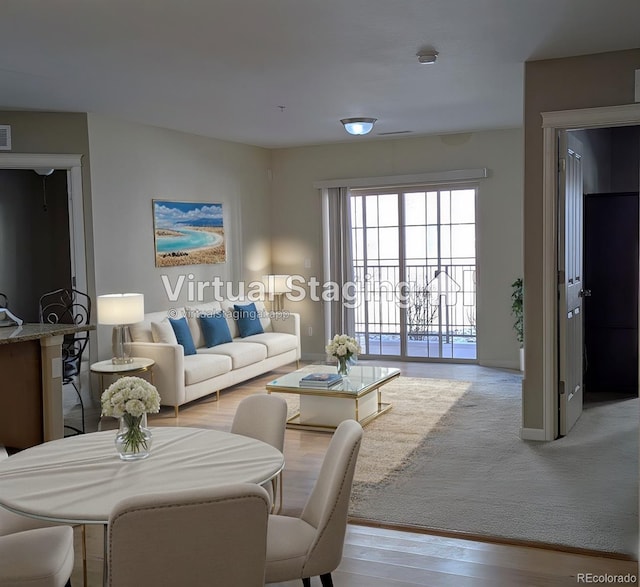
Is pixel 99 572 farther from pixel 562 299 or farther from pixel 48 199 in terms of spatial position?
pixel 48 199

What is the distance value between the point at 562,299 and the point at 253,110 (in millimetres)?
3221

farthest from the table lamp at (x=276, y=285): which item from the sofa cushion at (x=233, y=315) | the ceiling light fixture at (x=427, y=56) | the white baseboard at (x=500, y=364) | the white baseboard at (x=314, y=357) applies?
the ceiling light fixture at (x=427, y=56)

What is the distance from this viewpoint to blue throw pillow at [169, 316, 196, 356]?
6.76 metres

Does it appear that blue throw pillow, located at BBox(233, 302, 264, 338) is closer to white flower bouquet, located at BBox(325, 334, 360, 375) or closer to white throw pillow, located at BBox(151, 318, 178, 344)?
white throw pillow, located at BBox(151, 318, 178, 344)

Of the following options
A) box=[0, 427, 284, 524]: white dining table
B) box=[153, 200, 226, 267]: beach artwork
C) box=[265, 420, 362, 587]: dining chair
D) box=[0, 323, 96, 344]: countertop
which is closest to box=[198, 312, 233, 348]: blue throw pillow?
box=[153, 200, 226, 267]: beach artwork

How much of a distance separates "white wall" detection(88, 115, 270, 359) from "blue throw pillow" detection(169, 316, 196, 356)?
1.66ft

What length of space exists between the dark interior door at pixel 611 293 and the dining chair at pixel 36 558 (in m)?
5.49

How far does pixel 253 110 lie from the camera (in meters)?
6.43

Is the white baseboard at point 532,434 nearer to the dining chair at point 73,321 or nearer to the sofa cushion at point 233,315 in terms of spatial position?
the dining chair at point 73,321

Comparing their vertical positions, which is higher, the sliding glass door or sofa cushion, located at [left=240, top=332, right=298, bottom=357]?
the sliding glass door

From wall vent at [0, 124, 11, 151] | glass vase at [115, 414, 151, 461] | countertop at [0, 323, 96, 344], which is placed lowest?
glass vase at [115, 414, 151, 461]

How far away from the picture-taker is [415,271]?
340 inches

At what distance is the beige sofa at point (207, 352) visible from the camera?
6.14m

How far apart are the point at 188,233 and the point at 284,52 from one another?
350cm
